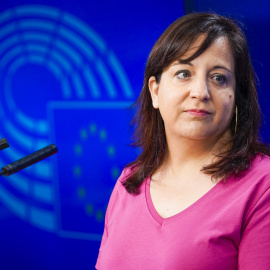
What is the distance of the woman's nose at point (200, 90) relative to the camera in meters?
1.27

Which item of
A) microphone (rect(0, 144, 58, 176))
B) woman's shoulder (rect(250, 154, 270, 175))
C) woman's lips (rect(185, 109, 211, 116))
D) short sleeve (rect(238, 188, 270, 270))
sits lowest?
short sleeve (rect(238, 188, 270, 270))

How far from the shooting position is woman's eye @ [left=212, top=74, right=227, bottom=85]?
1.30 m

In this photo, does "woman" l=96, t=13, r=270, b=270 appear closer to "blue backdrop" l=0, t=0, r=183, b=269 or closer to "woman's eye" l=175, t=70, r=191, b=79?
"woman's eye" l=175, t=70, r=191, b=79

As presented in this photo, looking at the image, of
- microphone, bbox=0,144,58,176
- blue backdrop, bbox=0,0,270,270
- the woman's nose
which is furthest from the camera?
blue backdrop, bbox=0,0,270,270

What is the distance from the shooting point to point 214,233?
117cm

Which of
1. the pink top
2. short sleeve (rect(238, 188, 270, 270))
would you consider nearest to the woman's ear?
the pink top

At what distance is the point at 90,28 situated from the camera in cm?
212

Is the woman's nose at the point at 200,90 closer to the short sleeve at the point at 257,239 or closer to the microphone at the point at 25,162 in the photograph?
the short sleeve at the point at 257,239

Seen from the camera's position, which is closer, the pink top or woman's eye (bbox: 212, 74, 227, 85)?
the pink top

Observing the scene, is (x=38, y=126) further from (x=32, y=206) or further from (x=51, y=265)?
(x=51, y=265)

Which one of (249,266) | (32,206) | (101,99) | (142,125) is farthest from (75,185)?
(249,266)

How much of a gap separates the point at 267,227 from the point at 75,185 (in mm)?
1264

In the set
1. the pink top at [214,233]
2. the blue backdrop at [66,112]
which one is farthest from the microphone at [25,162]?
the blue backdrop at [66,112]

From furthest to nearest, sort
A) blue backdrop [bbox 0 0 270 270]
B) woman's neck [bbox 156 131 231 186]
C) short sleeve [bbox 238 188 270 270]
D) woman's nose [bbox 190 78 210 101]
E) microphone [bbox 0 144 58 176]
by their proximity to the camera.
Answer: blue backdrop [bbox 0 0 270 270]
woman's neck [bbox 156 131 231 186]
woman's nose [bbox 190 78 210 101]
short sleeve [bbox 238 188 270 270]
microphone [bbox 0 144 58 176]
